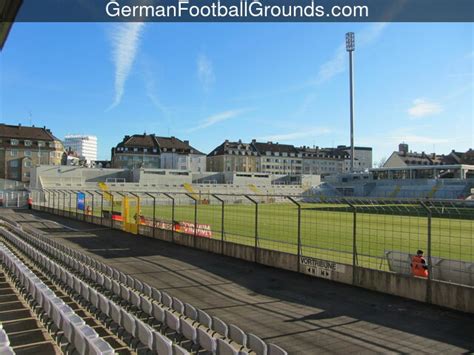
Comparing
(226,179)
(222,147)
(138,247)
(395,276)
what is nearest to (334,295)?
(395,276)

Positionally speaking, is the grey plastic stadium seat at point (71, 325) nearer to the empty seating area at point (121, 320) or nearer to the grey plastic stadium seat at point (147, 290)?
the empty seating area at point (121, 320)

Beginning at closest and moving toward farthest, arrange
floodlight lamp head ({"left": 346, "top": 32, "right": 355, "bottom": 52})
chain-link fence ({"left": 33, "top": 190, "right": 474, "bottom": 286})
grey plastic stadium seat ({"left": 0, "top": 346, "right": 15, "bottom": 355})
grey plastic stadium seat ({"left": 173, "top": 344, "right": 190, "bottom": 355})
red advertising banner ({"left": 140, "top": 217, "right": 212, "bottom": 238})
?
grey plastic stadium seat ({"left": 0, "top": 346, "right": 15, "bottom": 355}) → grey plastic stadium seat ({"left": 173, "top": 344, "right": 190, "bottom": 355}) → chain-link fence ({"left": 33, "top": 190, "right": 474, "bottom": 286}) → red advertising banner ({"left": 140, "top": 217, "right": 212, "bottom": 238}) → floodlight lamp head ({"left": 346, "top": 32, "right": 355, "bottom": 52})

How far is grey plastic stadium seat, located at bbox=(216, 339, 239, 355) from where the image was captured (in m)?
5.02

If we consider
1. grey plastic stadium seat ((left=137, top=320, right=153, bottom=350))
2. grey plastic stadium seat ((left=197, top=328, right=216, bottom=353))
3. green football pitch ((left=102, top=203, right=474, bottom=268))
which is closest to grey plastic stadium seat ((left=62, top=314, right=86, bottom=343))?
grey plastic stadium seat ((left=137, top=320, right=153, bottom=350))

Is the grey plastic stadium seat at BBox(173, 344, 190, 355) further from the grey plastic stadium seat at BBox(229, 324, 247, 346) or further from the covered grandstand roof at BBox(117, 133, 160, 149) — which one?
the covered grandstand roof at BBox(117, 133, 160, 149)

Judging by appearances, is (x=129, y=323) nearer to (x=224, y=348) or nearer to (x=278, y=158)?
(x=224, y=348)

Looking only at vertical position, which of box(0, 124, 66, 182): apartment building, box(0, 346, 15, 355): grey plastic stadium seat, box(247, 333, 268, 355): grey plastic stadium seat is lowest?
box(247, 333, 268, 355): grey plastic stadium seat

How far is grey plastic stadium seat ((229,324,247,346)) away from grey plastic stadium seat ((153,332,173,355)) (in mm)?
1099

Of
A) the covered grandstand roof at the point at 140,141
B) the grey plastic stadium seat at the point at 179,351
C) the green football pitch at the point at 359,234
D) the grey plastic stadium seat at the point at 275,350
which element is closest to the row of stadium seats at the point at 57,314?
the grey plastic stadium seat at the point at 179,351

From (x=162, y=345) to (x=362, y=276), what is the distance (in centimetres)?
758

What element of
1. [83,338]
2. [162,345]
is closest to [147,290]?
[83,338]

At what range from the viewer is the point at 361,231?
23328 millimetres

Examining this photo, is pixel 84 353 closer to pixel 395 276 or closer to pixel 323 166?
pixel 395 276

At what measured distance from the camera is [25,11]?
6.37 meters
